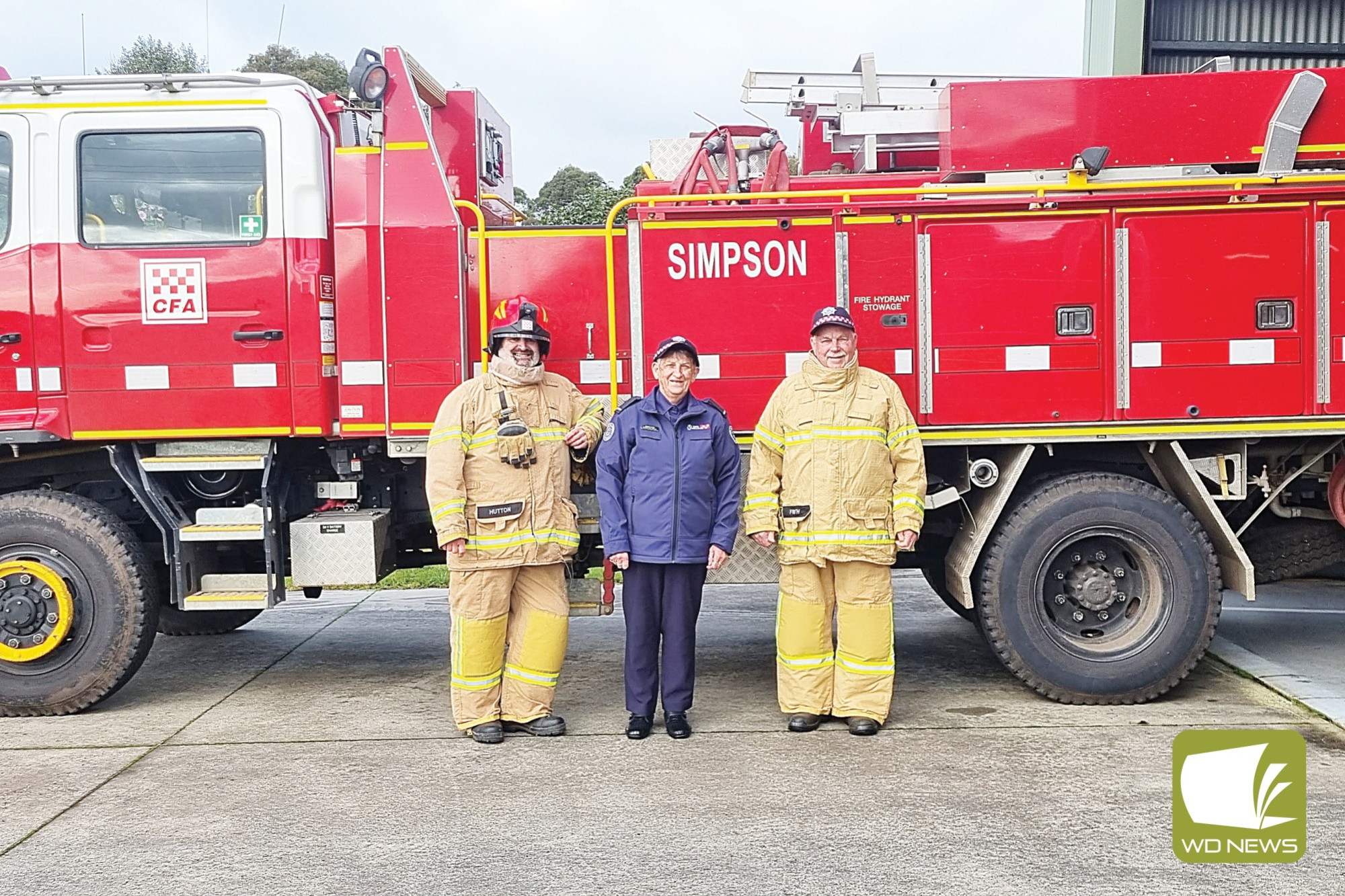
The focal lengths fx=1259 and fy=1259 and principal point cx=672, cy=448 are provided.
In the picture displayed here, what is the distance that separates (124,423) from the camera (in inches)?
223

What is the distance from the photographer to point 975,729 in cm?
529

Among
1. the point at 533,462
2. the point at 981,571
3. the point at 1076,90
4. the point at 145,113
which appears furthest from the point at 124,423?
the point at 1076,90

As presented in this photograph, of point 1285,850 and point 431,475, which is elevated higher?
point 431,475

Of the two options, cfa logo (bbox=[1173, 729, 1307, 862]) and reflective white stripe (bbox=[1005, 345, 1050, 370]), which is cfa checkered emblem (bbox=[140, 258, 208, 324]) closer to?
reflective white stripe (bbox=[1005, 345, 1050, 370])

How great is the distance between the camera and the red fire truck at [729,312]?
5.52 m

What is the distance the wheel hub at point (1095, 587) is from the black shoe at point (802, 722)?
1.38 meters

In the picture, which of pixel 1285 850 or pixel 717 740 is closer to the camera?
pixel 1285 850

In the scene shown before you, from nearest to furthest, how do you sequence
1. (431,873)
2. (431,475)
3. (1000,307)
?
(431,873), (431,475), (1000,307)

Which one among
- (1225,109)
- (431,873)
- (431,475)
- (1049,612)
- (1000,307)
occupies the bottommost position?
(431,873)

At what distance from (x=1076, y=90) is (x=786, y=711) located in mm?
3049

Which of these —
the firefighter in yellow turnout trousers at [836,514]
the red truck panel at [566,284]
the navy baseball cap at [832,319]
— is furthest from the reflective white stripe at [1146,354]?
the red truck panel at [566,284]

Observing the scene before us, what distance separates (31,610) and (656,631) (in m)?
2.81

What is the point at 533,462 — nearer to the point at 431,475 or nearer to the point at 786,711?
the point at 431,475

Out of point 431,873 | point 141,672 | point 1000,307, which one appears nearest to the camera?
point 431,873
